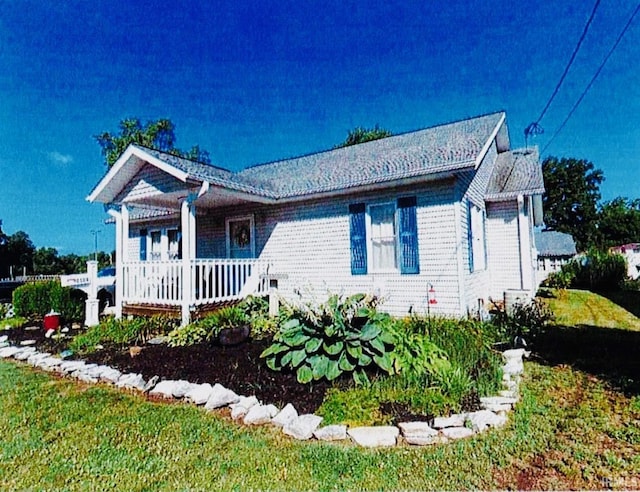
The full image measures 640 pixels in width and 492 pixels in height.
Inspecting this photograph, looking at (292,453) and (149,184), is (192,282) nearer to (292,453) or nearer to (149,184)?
(149,184)

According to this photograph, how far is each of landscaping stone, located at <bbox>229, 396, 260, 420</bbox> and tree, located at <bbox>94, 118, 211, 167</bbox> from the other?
23762 millimetres

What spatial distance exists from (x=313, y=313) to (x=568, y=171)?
60351 mm

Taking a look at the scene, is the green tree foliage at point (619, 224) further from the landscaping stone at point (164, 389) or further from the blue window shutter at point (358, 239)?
the landscaping stone at point (164, 389)

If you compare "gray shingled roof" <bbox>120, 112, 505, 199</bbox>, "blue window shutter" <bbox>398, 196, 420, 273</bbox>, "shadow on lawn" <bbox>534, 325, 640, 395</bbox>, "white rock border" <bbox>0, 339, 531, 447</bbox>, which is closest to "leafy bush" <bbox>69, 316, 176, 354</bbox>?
"white rock border" <bbox>0, 339, 531, 447</bbox>

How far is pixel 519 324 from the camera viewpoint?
696cm

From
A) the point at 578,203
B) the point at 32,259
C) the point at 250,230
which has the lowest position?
the point at 250,230

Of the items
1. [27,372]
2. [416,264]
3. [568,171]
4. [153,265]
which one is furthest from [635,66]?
[568,171]

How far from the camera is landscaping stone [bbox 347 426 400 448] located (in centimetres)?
321

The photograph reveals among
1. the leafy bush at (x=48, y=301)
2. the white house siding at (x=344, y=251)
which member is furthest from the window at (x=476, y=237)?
the leafy bush at (x=48, y=301)

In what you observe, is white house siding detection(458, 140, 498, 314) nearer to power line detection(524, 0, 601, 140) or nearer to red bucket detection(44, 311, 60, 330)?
power line detection(524, 0, 601, 140)

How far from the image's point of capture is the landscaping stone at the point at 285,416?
364cm

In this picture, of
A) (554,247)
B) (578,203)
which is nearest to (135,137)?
(554,247)

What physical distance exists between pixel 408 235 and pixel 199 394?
18.4 ft

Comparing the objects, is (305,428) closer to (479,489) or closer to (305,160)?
(479,489)
